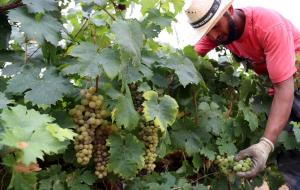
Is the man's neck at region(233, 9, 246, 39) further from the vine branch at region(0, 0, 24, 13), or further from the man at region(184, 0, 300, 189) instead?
the vine branch at region(0, 0, 24, 13)

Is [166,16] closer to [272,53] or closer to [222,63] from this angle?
[272,53]

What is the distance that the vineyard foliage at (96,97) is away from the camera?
1.60 metres

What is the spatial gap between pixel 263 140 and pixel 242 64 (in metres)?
0.69

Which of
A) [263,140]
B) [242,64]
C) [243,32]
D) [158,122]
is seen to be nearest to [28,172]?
[158,122]

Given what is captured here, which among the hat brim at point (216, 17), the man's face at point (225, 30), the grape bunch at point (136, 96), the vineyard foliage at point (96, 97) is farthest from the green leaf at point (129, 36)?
the man's face at point (225, 30)

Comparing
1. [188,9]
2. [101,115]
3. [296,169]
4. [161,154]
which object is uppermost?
→ [188,9]

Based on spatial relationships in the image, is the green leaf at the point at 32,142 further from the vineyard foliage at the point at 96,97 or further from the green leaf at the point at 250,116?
the green leaf at the point at 250,116

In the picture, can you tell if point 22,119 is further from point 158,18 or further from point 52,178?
point 158,18

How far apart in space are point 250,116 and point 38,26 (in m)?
1.52

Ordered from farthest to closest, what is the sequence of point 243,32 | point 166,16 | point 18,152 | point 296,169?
point 296,169 → point 243,32 → point 166,16 → point 18,152

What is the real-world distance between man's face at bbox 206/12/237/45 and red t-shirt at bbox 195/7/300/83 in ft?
0.25

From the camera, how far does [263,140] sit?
2418 millimetres

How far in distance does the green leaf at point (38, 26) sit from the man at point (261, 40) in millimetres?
1007

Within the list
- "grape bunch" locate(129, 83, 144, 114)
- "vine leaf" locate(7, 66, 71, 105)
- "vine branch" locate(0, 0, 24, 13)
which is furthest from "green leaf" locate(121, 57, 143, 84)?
"vine branch" locate(0, 0, 24, 13)
